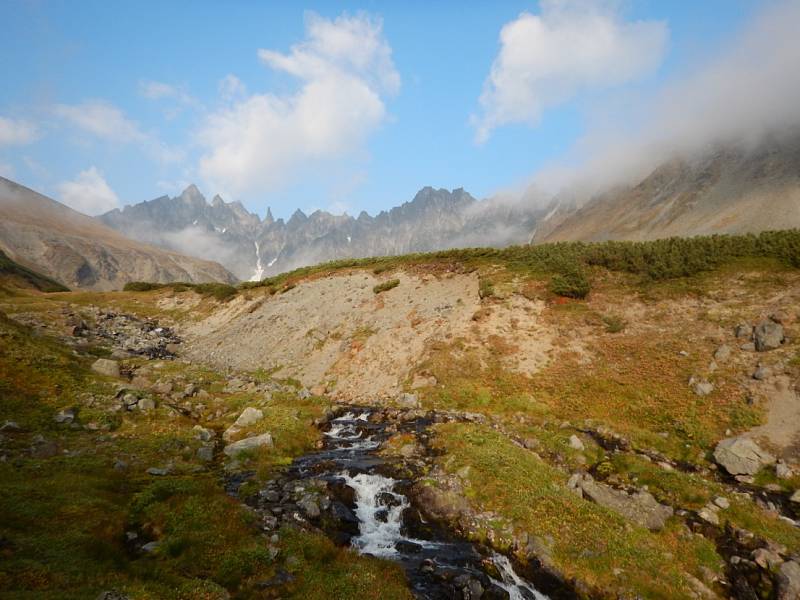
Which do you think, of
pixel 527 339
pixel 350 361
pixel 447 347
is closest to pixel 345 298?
pixel 350 361

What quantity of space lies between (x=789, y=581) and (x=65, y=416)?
34673 mm

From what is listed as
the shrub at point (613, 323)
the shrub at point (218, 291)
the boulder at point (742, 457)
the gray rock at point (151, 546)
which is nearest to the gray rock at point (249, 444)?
the gray rock at point (151, 546)

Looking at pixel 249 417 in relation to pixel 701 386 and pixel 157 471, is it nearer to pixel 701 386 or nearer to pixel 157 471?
pixel 157 471

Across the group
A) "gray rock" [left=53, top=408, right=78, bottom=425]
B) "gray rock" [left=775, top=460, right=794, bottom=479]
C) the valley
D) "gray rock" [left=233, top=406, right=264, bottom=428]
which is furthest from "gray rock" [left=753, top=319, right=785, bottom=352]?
"gray rock" [left=53, top=408, right=78, bottom=425]

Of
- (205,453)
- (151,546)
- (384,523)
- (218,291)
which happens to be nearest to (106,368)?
(205,453)

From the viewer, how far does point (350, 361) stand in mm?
43906

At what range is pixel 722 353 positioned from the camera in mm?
31172

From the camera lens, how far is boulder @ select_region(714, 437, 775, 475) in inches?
888

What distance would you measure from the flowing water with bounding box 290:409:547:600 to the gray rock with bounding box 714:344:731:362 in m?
24.9

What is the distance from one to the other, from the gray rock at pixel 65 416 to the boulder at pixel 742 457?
121ft

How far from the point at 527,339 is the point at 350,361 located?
59.6 feet

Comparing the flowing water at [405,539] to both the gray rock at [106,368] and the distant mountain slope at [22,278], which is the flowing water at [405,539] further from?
the distant mountain slope at [22,278]

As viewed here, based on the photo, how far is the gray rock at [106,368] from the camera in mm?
33469

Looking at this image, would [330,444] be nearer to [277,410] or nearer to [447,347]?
[277,410]
